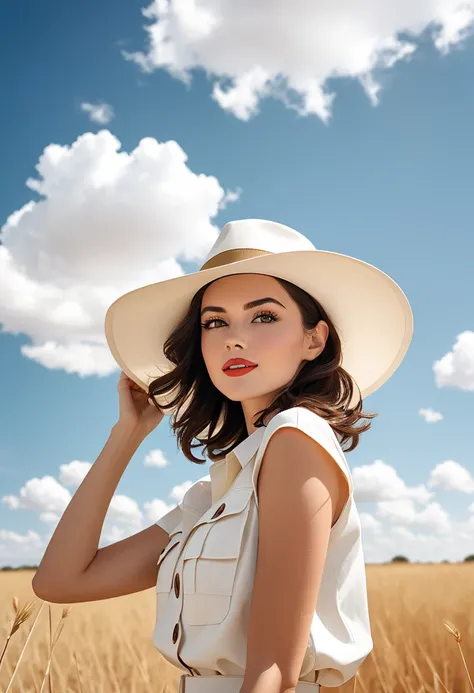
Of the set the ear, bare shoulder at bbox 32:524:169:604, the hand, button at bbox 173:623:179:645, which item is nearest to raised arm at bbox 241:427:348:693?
button at bbox 173:623:179:645

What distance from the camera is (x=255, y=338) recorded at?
238 cm

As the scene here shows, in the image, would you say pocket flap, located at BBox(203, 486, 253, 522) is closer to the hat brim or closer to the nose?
the nose

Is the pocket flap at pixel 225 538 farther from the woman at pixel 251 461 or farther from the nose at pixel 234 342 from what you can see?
the nose at pixel 234 342

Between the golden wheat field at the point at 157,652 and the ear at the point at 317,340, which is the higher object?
the ear at the point at 317,340

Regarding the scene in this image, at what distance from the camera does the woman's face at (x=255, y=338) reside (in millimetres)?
2385

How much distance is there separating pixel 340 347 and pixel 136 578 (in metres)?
1.16

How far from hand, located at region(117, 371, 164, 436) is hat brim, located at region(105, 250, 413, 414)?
0.19ft

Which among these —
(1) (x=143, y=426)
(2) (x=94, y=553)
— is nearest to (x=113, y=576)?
(2) (x=94, y=553)

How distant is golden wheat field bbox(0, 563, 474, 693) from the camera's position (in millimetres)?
3820

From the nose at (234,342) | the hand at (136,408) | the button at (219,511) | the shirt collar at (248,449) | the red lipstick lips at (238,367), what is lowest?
the button at (219,511)

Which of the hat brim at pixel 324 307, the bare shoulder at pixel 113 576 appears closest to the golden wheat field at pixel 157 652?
the bare shoulder at pixel 113 576

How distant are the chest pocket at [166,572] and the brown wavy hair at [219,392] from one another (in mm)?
483

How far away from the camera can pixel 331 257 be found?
2.45 meters

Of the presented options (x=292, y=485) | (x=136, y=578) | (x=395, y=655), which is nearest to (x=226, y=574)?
(x=292, y=485)
